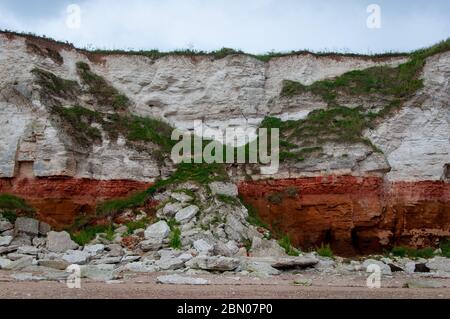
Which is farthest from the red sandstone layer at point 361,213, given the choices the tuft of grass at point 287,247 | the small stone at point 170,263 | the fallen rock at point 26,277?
the fallen rock at point 26,277

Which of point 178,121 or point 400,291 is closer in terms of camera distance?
point 400,291

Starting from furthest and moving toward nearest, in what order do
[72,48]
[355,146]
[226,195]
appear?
1. [72,48]
2. [355,146]
3. [226,195]

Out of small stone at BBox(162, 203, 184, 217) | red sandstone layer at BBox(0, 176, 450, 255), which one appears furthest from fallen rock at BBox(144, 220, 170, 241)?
red sandstone layer at BBox(0, 176, 450, 255)

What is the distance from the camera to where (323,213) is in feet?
72.9

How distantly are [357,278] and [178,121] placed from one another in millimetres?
14668

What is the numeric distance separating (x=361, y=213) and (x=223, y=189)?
6.00 m

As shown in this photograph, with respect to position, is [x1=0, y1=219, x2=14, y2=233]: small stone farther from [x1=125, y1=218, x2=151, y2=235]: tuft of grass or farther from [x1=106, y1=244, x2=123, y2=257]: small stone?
[x1=125, y1=218, x2=151, y2=235]: tuft of grass

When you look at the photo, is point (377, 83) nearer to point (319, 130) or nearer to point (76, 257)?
point (319, 130)

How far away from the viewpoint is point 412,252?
70.2 ft

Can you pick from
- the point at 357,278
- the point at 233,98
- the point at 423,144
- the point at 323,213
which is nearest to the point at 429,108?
the point at 423,144

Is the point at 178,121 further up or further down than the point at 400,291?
further up

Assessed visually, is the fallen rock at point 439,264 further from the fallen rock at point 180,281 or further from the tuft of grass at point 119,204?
the tuft of grass at point 119,204

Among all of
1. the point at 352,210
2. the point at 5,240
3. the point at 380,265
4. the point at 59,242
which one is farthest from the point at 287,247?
the point at 5,240
